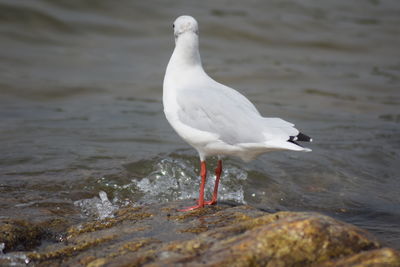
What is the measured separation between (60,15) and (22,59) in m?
2.49

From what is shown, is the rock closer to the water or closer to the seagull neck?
the water

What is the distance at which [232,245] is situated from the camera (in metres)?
3.21

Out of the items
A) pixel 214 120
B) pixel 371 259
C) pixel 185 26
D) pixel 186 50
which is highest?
pixel 185 26

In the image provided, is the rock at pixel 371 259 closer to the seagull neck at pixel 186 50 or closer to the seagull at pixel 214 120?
the seagull at pixel 214 120

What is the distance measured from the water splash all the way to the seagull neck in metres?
1.41

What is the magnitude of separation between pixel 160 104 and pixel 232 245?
22.5 feet

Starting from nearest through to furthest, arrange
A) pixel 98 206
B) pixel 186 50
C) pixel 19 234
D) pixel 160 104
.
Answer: pixel 19 234
pixel 186 50
pixel 98 206
pixel 160 104

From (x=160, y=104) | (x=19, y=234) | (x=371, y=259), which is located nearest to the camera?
(x=371, y=259)

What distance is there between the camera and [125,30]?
13648 millimetres

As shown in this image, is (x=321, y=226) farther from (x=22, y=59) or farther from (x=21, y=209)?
(x=22, y=59)

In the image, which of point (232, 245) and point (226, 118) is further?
point (226, 118)

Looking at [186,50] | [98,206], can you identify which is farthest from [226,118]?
[98,206]

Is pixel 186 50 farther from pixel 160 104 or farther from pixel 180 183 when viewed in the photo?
pixel 160 104

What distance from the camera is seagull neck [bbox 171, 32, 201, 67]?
4.87m
